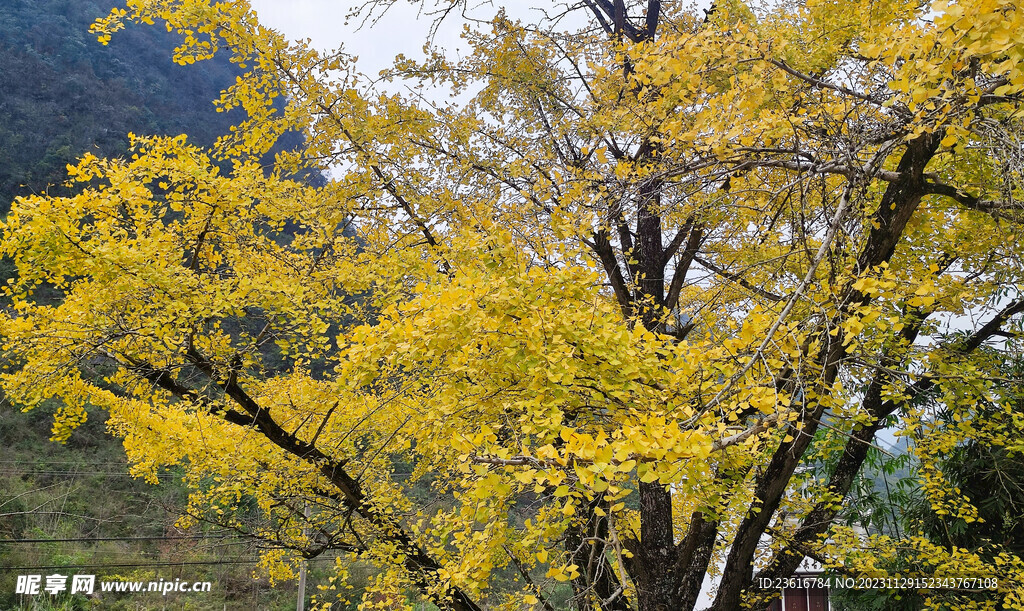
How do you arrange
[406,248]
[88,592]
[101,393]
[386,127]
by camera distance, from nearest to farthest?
[406,248]
[386,127]
[101,393]
[88,592]

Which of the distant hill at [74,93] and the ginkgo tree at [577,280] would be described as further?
the distant hill at [74,93]

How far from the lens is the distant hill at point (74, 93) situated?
20.5 metres

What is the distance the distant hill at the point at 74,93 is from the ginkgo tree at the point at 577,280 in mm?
19072

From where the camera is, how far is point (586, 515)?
3.79m

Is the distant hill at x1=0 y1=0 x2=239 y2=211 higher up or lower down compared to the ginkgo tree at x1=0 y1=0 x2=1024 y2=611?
higher up

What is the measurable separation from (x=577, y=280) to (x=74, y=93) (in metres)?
28.7

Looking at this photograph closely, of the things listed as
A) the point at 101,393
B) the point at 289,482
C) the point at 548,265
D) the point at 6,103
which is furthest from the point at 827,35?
the point at 6,103

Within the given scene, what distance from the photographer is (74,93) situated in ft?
77.0

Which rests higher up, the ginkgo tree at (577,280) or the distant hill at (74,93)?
the distant hill at (74,93)

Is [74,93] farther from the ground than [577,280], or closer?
farther from the ground

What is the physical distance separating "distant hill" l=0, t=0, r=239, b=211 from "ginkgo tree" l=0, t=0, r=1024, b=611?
62.6ft

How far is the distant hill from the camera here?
806 inches

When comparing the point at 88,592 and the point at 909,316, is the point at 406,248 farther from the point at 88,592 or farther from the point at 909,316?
the point at 88,592

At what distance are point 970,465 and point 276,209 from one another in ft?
23.8
